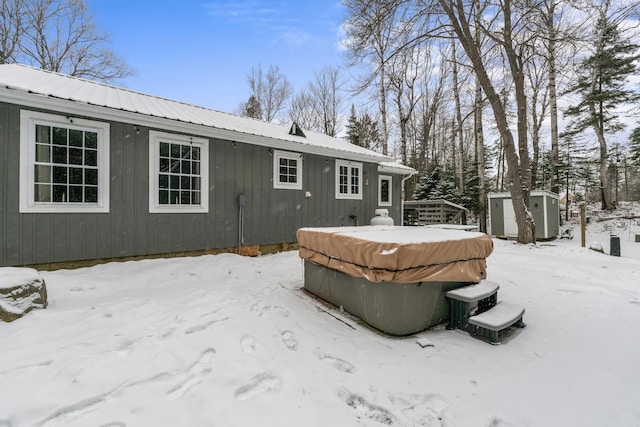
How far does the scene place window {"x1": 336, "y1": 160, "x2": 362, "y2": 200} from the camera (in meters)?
8.55

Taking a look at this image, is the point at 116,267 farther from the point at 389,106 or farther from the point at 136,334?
the point at 389,106

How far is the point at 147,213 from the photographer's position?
530 centimetres

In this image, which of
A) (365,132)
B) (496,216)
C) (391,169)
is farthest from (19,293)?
(365,132)

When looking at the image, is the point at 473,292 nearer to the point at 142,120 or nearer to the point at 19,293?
the point at 19,293

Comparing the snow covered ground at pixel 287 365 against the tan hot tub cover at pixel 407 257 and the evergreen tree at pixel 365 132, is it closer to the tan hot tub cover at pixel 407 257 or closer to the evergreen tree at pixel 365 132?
the tan hot tub cover at pixel 407 257

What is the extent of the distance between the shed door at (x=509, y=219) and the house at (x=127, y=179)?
7219mm

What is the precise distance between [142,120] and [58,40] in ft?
51.6

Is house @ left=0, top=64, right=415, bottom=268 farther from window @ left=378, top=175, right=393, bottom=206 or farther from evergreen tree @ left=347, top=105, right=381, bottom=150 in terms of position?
evergreen tree @ left=347, top=105, right=381, bottom=150

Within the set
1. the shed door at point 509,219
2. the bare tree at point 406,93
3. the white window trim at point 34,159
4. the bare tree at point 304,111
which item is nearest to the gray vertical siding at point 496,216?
the shed door at point 509,219

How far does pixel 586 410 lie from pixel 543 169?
18.7 metres

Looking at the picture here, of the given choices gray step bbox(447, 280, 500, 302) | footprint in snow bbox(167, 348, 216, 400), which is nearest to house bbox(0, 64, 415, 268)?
footprint in snow bbox(167, 348, 216, 400)

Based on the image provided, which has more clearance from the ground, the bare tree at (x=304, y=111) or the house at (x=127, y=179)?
the bare tree at (x=304, y=111)

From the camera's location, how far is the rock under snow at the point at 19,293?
2.68 metres

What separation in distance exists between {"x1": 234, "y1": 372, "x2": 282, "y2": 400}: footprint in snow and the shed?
10903mm
